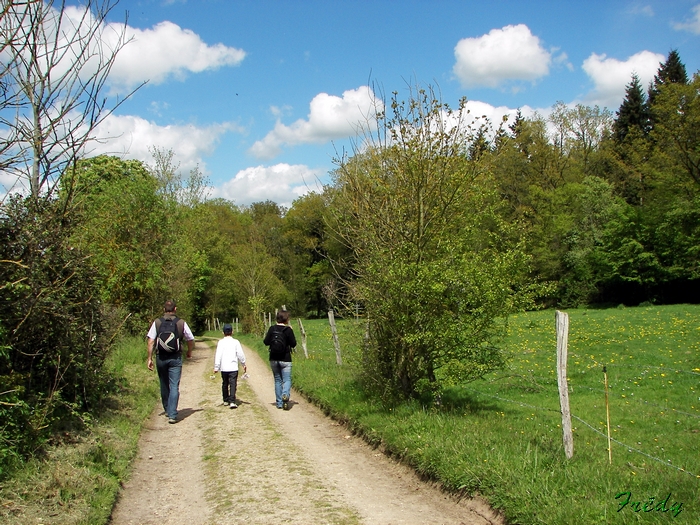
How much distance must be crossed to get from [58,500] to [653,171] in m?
48.6

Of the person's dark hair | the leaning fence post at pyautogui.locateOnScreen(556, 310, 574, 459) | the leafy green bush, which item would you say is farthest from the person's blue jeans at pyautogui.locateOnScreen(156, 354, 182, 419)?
the leaning fence post at pyautogui.locateOnScreen(556, 310, 574, 459)

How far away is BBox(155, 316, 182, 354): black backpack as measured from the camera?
9.75 meters

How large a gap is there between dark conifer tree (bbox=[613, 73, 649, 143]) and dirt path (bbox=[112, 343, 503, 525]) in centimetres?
5678

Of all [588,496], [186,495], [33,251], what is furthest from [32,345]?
[588,496]

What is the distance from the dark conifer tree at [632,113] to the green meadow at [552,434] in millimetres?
44237

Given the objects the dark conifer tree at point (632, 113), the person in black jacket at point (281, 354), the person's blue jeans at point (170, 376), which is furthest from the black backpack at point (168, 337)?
the dark conifer tree at point (632, 113)

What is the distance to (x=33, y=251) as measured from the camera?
673cm

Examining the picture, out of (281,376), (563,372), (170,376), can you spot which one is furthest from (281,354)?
(563,372)

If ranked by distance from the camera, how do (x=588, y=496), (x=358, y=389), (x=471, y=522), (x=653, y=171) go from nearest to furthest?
Answer: (x=588, y=496)
(x=471, y=522)
(x=358, y=389)
(x=653, y=171)

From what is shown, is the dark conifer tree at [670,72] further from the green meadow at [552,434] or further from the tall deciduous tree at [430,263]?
the tall deciduous tree at [430,263]

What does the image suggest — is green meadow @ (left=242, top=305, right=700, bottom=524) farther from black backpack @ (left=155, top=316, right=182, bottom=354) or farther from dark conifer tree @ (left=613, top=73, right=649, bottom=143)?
dark conifer tree @ (left=613, top=73, right=649, bottom=143)

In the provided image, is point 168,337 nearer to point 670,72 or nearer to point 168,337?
point 168,337

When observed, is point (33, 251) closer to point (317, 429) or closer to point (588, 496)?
point (317, 429)

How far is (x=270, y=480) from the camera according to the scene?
6.67 m
